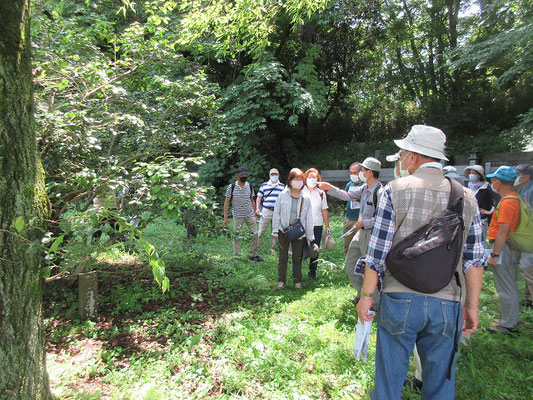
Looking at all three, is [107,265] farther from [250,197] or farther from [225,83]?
[225,83]

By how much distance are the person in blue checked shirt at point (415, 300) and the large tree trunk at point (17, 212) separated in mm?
2238

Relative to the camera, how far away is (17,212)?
217 cm

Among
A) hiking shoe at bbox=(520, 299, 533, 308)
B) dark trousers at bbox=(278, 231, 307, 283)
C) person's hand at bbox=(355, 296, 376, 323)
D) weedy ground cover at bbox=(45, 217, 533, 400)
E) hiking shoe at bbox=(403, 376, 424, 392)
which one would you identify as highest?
person's hand at bbox=(355, 296, 376, 323)

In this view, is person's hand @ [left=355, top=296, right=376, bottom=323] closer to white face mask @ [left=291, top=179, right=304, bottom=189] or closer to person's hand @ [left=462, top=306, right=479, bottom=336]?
person's hand @ [left=462, top=306, right=479, bottom=336]

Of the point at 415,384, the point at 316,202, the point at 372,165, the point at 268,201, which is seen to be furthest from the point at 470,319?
the point at 268,201

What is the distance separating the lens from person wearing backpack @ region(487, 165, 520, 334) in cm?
345

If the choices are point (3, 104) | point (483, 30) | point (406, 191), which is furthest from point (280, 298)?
point (483, 30)

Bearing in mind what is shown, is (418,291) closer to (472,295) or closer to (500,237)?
(472,295)

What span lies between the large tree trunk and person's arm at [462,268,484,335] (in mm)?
2829

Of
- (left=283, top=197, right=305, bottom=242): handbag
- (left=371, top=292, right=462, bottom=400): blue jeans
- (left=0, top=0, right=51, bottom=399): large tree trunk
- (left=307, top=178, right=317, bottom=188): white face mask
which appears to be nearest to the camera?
(left=371, top=292, right=462, bottom=400): blue jeans

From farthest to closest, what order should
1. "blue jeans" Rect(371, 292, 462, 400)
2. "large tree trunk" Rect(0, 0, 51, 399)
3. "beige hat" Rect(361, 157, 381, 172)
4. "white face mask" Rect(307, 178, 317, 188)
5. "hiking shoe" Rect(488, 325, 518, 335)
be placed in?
1. "white face mask" Rect(307, 178, 317, 188)
2. "beige hat" Rect(361, 157, 381, 172)
3. "hiking shoe" Rect(488, 325, 518, 335)
4. "large tree trunk" Rect(0, 0, 51, 399)
5. "blue jeans" Rect(371, 292, 462, 400)

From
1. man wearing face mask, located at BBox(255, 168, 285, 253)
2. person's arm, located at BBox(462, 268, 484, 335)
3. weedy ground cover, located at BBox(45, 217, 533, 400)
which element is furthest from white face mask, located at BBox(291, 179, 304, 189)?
person's arm, located at BBox(462, 268, 484, 335)

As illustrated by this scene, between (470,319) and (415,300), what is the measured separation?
567 millimetres

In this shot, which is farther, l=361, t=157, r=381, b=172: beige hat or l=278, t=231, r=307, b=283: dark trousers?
l=278, t=231, r=307, b=283: dark trousers
